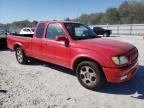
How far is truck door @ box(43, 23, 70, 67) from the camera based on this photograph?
5.96 meters

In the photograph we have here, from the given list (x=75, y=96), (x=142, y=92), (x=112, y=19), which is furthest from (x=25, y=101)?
(x=112, y=19)

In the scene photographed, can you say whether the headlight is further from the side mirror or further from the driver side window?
the driver side window

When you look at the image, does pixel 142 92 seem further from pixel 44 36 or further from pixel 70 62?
pixel 44 36

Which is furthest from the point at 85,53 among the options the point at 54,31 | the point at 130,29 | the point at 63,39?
the point at 130,29

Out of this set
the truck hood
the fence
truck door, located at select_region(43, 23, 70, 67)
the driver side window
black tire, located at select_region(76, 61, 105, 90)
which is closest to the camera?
the truck hood

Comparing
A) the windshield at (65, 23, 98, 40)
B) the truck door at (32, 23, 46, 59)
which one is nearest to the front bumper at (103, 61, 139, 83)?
the windshield at (65, 23, 98, 40)

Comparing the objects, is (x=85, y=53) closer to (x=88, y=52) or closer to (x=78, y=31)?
(x=88, y=52)

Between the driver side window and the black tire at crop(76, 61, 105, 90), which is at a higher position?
the driver side window

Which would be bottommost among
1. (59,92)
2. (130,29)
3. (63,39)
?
(59,92)

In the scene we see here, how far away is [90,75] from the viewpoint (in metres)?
5.30

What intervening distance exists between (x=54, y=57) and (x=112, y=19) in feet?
224

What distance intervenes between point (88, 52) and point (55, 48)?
141cm

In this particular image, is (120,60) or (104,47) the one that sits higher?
(104,47)

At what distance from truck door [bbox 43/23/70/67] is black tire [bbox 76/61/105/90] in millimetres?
627
